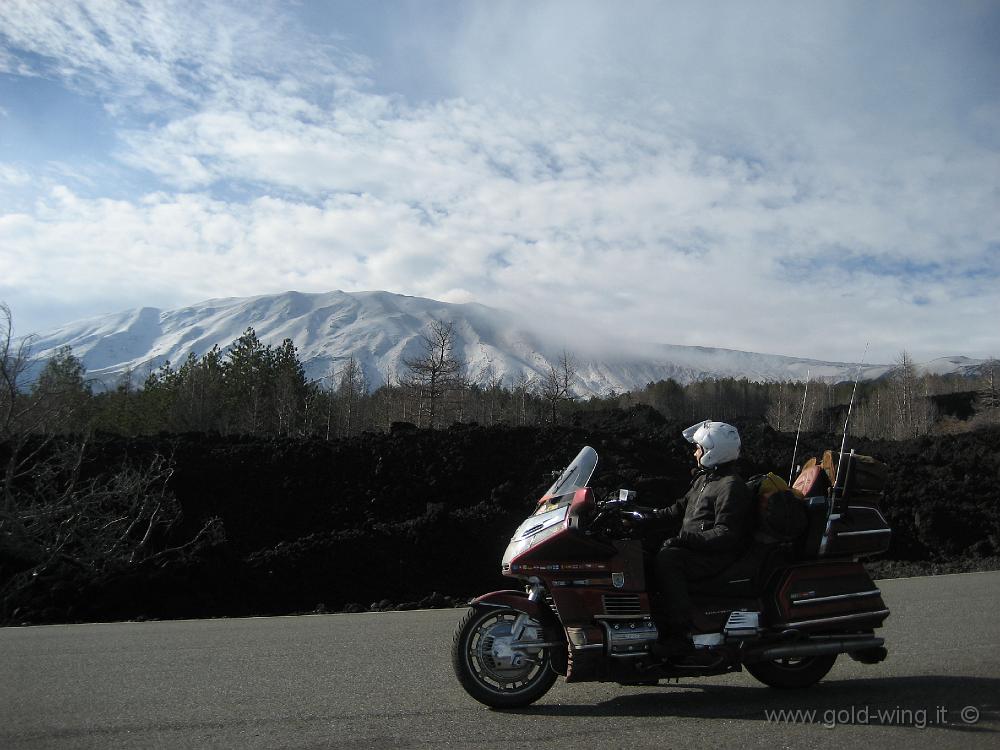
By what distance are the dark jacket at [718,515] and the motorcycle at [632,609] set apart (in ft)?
0.75

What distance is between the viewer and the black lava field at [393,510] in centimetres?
1625

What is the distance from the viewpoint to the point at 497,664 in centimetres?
547

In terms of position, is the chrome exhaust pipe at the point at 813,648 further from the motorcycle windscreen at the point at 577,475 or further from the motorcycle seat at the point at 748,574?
the motorcycle windscreen at the point at 577,475

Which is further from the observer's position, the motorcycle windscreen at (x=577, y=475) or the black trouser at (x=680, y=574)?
the motorcycle windscreen at (x=577, y=475)

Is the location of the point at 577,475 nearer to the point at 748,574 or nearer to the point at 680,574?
the point at 680,574

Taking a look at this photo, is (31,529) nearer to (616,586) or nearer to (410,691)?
(410,691)

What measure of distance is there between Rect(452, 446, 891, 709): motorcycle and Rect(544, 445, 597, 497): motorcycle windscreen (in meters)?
0.01

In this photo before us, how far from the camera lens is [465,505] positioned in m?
22.0

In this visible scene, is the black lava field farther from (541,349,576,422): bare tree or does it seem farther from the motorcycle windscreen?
(541,349,576,422): bare tree

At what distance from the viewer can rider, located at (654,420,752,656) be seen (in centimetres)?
557

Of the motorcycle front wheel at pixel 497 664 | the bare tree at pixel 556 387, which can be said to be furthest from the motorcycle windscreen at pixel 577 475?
the bare tree at pixel 556 387

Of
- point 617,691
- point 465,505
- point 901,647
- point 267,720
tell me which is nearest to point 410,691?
point 267,720

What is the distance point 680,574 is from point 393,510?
16.7 m

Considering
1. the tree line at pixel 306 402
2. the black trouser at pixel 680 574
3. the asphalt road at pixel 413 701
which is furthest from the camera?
the tree line at pixel 306 402
